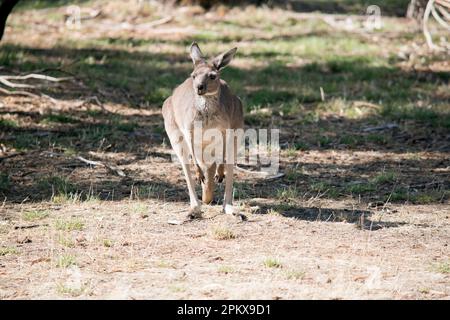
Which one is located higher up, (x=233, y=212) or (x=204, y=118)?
(x=204, y=118)

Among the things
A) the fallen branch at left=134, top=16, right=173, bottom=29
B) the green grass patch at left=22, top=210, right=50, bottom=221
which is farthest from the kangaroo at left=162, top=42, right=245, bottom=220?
the fallen branch at left=134, top=16, right=173, bottom=29

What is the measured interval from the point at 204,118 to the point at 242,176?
183 centimetres

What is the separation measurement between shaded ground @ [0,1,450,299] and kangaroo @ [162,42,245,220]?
0.93ft

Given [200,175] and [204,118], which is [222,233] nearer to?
[200,175]

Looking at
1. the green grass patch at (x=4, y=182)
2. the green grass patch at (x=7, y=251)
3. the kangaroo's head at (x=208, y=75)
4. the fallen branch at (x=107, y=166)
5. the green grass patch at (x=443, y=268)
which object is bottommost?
the green grass patch at (x=4, y=182)

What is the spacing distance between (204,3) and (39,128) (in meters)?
9.12

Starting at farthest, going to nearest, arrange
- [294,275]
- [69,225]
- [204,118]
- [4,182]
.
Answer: [4,182] < [204,118] < [69,225] < [294,275]

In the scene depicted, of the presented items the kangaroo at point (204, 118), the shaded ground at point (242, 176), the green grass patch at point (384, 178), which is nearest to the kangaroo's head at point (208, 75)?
the kangaroo at point (204, 118)

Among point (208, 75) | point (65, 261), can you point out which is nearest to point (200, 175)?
point (208, 75)

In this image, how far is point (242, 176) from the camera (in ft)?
28.4

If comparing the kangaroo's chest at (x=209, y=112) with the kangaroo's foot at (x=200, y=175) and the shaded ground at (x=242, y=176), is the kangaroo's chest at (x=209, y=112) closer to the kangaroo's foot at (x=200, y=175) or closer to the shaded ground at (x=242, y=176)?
the kangaroo's foot at (x=200, y=175)

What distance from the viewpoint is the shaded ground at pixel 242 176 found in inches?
215

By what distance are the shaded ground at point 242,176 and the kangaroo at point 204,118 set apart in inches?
11.1
